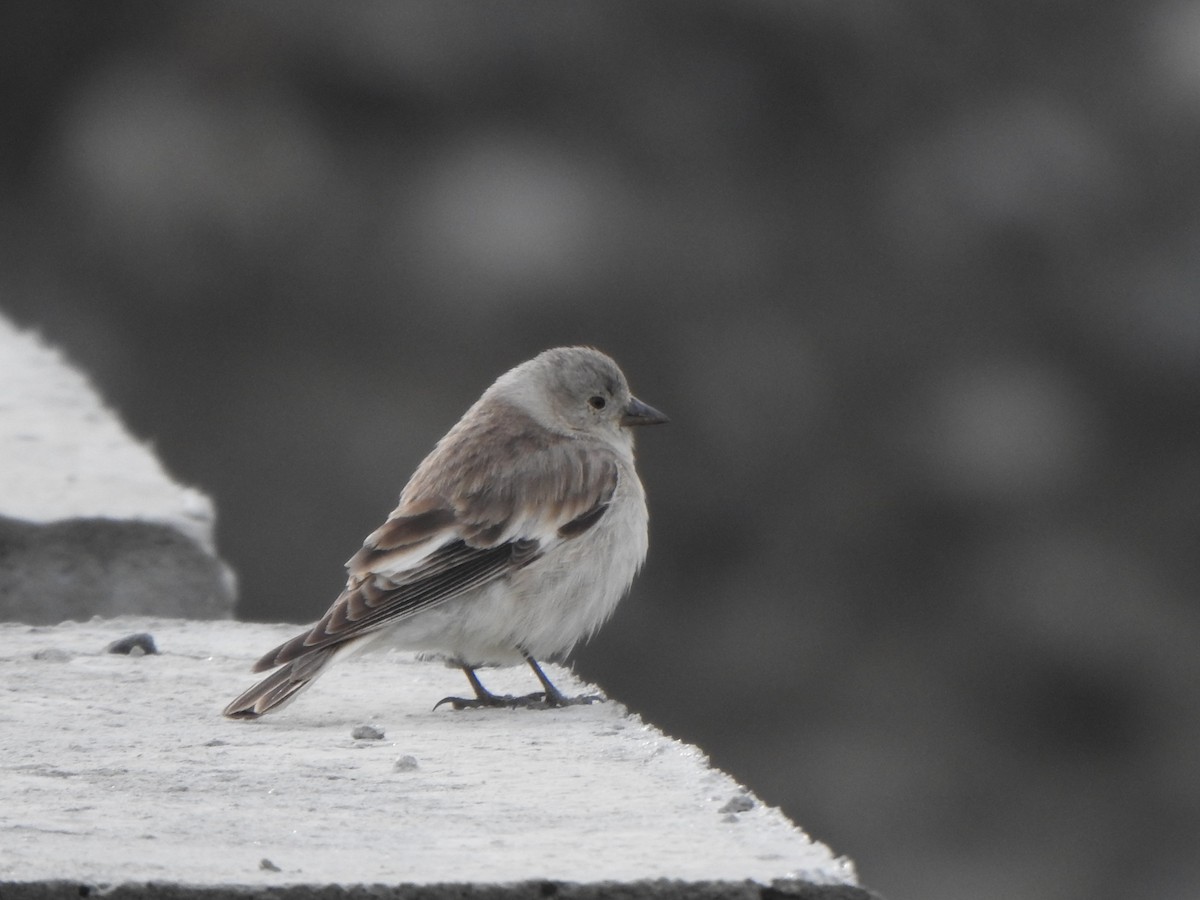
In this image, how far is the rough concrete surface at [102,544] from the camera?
476 centimetres

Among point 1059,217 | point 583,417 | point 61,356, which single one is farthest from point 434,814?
point 1059,217

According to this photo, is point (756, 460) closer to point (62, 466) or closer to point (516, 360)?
point (516, 360)

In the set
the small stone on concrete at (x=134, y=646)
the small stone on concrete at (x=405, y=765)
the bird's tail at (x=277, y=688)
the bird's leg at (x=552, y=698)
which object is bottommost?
the small stone on concrete at (x=134, y=646)

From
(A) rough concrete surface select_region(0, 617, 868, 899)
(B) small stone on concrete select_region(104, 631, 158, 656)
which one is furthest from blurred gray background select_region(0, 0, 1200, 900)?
(A) rough concrete surface select_region(0, 617, 868, 899)

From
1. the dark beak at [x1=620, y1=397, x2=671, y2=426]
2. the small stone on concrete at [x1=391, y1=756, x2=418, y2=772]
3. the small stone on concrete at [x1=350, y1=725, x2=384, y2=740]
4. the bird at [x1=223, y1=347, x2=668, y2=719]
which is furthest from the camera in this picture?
the dark beak at [x1=620, y1=397, x2=671, y2=426]

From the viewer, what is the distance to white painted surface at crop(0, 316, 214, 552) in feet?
15.9

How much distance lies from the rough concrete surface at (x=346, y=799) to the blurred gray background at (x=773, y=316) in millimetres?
5982

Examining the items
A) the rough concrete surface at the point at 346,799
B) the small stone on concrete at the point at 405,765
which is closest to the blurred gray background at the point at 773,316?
the rough concrete surface at the point at 346,799

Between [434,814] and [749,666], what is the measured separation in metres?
7.90

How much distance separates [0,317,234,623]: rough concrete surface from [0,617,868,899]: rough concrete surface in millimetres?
492

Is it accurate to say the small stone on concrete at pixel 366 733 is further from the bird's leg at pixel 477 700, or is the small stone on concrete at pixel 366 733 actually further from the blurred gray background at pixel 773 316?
the blurred gray background at pixel 773 316

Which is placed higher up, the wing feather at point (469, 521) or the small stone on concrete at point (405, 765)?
the wing feather at point (469, 521)

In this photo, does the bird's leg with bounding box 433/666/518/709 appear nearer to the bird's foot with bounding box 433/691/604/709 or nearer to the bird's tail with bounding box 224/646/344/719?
the bird's foot with bounding box 433/691/604/709

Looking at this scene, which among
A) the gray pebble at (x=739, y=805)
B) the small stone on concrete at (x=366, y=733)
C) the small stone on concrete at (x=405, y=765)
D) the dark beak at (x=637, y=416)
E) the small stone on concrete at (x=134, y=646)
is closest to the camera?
the gray pebble at (x=739, y=805)
